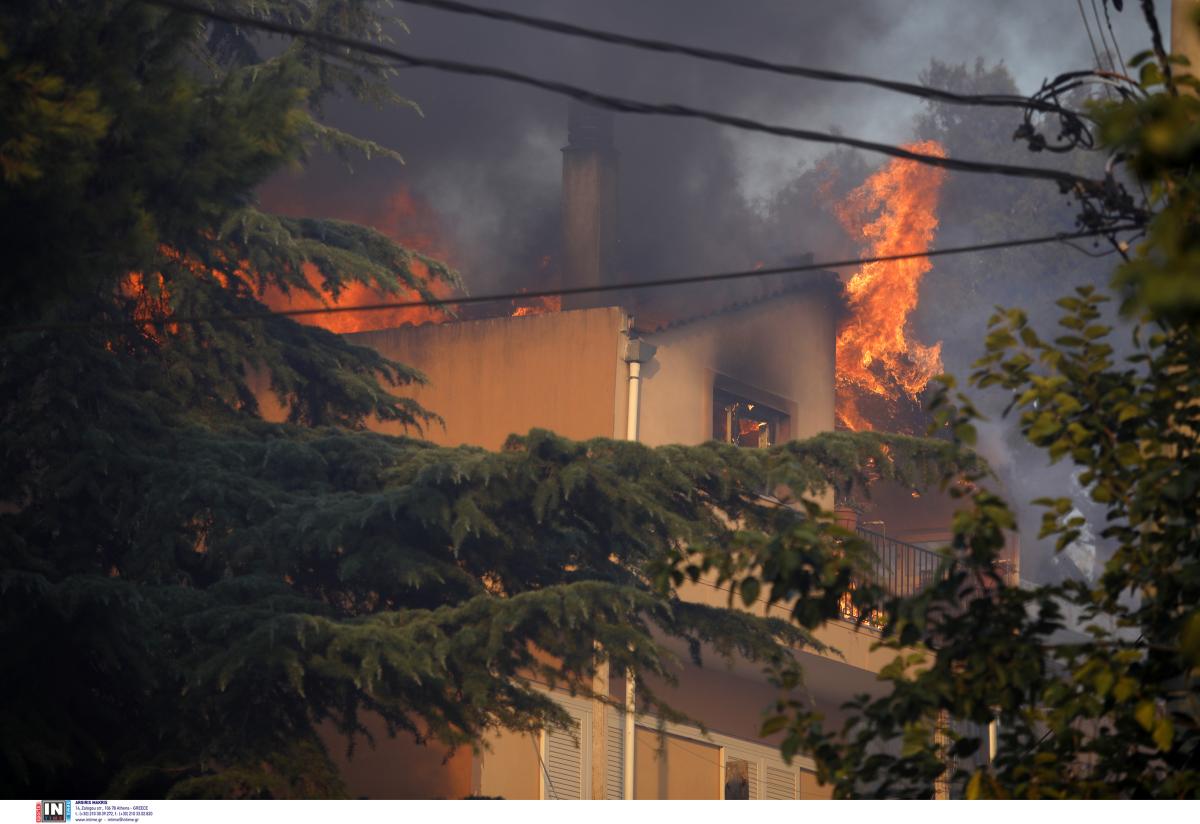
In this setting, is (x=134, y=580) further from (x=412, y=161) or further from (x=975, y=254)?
(x=975, y=254)

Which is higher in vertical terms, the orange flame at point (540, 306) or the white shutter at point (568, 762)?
the orange flame at point (540, 306)

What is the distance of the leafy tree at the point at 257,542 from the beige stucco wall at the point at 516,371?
525 centimetres

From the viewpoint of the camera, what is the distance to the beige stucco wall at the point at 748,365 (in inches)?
816

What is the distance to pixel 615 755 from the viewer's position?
60.3 feet

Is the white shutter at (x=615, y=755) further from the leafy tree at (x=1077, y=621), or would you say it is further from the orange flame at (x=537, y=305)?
the leafy tree at (x=1077, y=621)

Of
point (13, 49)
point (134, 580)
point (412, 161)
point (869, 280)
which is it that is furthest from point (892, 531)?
point (13, 49)

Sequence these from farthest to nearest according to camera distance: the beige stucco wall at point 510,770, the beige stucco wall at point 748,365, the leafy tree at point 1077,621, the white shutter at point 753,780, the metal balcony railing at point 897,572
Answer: the metal balcony railing at point 897,572 < the beige stucco wall at point 748,365 < the white shutter at point 753,780 < the beige stucco wall at point 510,770 < the leafy tree at point 1077,621

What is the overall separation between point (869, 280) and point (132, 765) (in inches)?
897

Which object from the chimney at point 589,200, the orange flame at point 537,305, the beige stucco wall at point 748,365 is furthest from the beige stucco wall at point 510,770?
the orange flame at point 537,305

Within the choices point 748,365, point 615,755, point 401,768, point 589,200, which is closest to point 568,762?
point 615,755

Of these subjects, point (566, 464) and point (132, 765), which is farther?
point (566, 464)

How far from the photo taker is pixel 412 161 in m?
33.3

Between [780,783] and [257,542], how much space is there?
33.1ft

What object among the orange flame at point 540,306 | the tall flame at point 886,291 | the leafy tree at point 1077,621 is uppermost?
the tall flame at point 886,291
